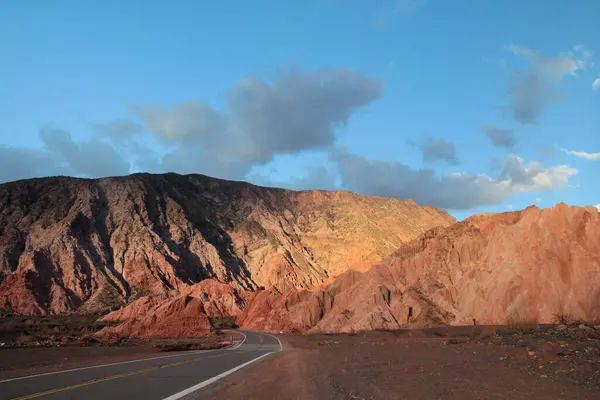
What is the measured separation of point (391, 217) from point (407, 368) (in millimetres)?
146924

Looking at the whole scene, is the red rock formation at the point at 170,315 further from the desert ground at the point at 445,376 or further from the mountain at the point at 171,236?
the desert ground at the point at 445,376

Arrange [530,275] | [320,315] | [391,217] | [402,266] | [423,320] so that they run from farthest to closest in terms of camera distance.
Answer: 1. [391,217]
2. [320,315]
3. [402,266]
4. [423,320]
5. [530,275]

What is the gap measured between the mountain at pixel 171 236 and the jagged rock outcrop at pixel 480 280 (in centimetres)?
4779

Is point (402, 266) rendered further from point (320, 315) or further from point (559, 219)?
point (559, 219)

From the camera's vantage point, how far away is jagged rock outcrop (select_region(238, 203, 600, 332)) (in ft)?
165

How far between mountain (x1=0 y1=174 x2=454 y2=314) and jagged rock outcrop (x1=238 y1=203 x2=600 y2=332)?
157ft

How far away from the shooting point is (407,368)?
783 inches

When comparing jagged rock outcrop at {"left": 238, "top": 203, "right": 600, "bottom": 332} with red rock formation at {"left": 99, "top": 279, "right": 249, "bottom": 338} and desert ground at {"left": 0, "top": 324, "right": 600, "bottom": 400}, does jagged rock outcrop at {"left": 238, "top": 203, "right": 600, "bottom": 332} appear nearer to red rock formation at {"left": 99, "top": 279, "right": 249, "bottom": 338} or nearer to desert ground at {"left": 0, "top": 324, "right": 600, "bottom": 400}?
red rock formation at {"left": 99, "top": 279, "right": 249, "bottom": 338}

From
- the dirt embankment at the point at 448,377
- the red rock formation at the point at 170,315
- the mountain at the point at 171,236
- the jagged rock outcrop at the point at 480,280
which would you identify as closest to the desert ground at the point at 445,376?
the dirt embankment at the point at 448,377

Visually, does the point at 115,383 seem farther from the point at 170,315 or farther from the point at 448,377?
the point at 170,315

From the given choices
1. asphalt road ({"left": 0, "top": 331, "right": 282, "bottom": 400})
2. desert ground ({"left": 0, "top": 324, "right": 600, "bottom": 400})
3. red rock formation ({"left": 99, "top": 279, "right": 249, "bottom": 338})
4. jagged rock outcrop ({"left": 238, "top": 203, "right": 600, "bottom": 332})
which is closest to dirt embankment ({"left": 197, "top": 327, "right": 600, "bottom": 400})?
desert ground ({"left": 0, "top": 324, "right": 600, "bottom": 400})

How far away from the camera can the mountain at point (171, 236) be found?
359 ft

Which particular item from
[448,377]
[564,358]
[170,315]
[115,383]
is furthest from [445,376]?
[170,315]

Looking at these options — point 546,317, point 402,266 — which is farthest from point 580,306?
point 402,266
